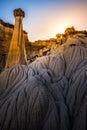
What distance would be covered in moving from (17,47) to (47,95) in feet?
17.6

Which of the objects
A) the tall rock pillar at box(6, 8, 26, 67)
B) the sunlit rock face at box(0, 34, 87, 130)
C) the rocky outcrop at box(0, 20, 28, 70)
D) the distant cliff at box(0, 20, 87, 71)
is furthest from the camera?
the rocky outcrop at box(0, 20, 28, 70)

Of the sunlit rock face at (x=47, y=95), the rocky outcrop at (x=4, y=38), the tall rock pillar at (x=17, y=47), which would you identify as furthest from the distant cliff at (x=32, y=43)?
the sunlit rock face at (x=47, y=95)

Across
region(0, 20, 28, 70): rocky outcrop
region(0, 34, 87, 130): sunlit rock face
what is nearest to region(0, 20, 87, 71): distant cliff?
region(0, 20, 28, 70): rocky outcrop

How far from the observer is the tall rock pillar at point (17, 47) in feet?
32.1

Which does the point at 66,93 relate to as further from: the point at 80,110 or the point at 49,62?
the point at 49,62

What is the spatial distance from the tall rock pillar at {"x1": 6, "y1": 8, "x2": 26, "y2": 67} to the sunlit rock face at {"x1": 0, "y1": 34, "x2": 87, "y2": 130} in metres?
3.16

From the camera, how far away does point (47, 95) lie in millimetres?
5105

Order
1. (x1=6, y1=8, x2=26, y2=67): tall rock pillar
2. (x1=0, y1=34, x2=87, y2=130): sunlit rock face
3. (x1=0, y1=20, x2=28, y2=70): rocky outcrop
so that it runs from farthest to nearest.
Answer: (x1=0, y1=20, x2=28, y2=70): rocky outcrop, (x1=6, y1=8, x2=26, y2=67): tall rock pillar, (x1=0, y1=34, x2=87, y2=130): sunlit rock face

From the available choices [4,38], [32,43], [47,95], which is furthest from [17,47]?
[32,43]

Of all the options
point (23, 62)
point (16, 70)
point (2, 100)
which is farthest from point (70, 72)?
point (23, 62)

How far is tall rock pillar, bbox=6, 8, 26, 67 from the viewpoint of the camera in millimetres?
9789

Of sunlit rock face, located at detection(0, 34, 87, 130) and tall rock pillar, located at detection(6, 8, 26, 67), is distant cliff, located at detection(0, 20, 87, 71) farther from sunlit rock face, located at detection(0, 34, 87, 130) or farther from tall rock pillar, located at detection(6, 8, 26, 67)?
sunlit rock face, located at detection(0, 34, 87, 130)

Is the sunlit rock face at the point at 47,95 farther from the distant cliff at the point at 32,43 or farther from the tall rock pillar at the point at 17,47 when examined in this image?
the distant cliff at the point at 32,43

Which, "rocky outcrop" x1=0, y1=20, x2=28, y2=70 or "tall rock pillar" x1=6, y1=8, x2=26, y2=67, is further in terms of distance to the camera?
"rocky outcrop" x1=0, y1=20, x2=28, y2=70
